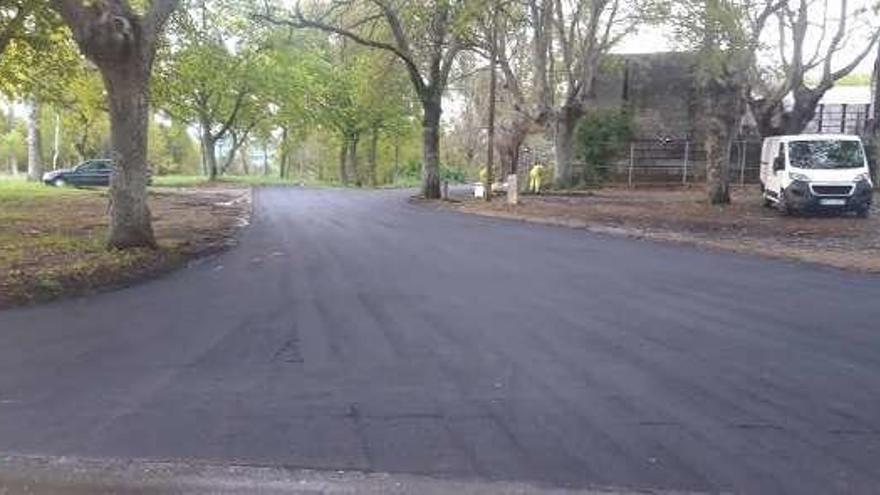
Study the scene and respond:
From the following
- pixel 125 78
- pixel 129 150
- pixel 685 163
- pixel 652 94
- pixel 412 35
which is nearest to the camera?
pixel 125 78

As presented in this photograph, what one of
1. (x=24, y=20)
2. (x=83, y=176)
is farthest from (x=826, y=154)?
(x=83, y=176)

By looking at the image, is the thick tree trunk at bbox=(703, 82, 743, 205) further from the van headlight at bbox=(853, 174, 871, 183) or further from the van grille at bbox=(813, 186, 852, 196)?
the van headlight at bbox=(853, 174, 871, 183)

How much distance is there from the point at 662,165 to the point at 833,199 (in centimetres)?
2276

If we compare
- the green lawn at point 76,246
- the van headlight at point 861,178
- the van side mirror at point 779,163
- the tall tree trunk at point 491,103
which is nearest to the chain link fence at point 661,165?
the tall tree trunk at point 491,103

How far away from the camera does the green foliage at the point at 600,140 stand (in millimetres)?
44906

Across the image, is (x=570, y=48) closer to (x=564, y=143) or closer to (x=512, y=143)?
(x=564, y=143)

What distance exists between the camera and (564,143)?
38125mm

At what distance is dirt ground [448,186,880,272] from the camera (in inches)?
658

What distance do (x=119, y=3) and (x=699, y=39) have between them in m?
18.0

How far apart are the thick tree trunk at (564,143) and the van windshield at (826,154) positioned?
530 inches

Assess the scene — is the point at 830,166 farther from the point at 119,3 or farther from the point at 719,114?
→ the point at 119,3

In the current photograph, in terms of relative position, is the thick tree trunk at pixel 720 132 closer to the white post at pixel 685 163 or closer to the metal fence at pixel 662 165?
the metal fence at pixel 662 165

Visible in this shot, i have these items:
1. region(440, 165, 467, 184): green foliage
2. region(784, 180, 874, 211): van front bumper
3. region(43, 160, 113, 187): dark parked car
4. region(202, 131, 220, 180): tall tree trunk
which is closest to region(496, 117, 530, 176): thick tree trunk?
region(440, 165, 467, 184): green foliage

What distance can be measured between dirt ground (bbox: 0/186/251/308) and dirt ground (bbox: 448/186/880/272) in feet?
29.0
